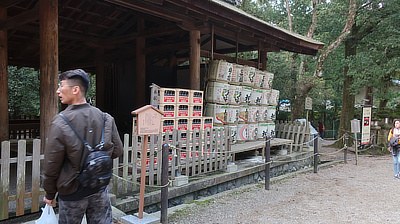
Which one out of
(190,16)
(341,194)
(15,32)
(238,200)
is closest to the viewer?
(238,200)

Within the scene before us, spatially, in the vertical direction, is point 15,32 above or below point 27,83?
above

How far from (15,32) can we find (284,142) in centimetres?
940

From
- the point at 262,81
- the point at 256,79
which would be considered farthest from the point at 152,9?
the point at 262,81

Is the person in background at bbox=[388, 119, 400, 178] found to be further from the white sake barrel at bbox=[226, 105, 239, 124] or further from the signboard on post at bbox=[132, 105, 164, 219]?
the signboard on post at bbox=[132, 105, 164, 219]

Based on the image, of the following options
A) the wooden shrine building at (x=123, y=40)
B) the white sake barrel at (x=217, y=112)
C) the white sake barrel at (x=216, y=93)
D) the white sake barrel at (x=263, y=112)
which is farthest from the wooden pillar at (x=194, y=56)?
the white sake barrel at (x=263, y=112)

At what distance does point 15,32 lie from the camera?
9523 mm

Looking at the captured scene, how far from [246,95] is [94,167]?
734cm

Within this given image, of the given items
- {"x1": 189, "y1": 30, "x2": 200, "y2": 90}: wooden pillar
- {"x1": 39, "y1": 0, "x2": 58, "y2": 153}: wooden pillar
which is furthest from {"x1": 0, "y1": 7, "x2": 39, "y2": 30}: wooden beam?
{"x1": 189, "y1": 30, "x2": 200, "y2": 90}: wooden pillar

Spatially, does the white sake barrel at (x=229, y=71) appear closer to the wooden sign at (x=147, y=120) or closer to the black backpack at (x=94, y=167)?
the wooden sign at (x=147, y=120)

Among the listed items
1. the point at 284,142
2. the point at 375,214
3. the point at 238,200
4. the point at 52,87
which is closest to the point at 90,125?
the point at 52,87

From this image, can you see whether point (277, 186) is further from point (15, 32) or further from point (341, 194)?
point (15, 32)

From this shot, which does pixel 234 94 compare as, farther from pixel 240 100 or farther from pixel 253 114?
pixel 253 114

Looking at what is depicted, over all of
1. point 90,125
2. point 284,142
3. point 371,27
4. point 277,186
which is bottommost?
point 277,186

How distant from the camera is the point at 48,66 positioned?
16.8 feet
